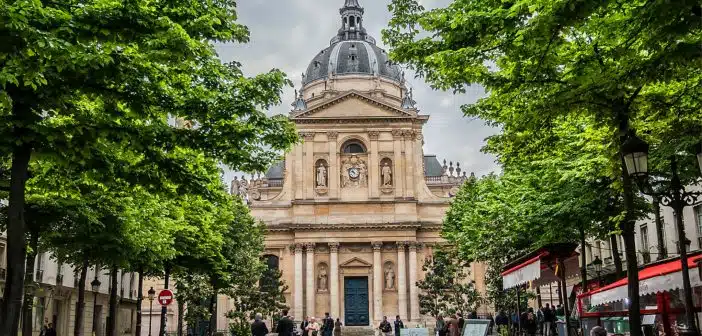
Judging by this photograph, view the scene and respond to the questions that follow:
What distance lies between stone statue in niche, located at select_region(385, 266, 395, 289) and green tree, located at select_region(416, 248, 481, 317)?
1097cm

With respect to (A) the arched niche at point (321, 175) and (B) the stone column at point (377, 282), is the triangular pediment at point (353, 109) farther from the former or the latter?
(B) the stone column at point (377, 282)

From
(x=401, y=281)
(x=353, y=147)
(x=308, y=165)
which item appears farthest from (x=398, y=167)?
(x=401, y=281)

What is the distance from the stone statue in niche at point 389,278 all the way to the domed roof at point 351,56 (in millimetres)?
21071

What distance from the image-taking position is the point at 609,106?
11688 mm

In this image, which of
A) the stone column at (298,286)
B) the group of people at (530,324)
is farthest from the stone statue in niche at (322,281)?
the group of people at (530,324)

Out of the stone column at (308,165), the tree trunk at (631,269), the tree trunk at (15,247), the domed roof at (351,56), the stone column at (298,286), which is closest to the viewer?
the tree trunk at (631,269)

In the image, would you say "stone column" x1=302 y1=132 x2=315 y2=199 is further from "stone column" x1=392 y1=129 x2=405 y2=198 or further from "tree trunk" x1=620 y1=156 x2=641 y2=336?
"tree trunk" x1=620 y1=156 x2=641 y2=336

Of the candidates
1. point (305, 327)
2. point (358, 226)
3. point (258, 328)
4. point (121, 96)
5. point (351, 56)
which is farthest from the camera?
point (351, 56)

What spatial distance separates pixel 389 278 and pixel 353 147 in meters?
11.0

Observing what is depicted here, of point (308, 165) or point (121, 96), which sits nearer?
point (121, 96)

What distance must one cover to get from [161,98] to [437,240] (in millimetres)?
46887

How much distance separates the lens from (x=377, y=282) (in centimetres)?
5878

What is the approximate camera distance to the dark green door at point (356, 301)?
58.6 metres

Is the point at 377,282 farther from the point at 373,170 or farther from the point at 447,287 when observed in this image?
the point at 447,287
